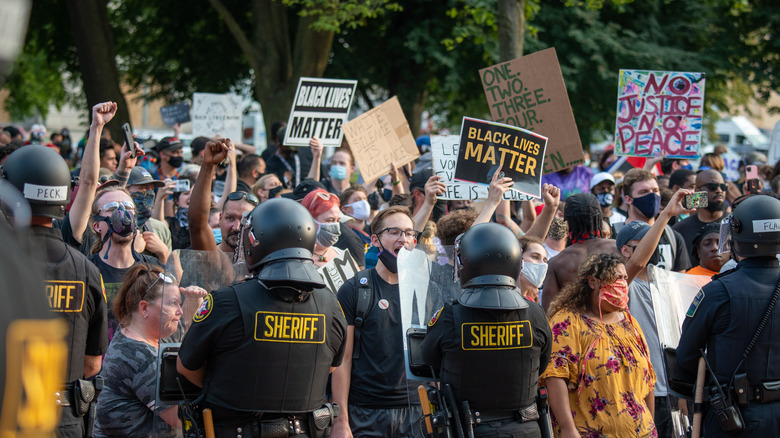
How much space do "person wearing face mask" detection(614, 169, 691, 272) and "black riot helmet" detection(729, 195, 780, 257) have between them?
1755mm

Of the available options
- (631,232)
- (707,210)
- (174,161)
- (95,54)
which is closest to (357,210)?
(631,232)

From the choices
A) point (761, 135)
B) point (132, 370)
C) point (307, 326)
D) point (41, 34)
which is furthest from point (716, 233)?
point (761, 135)

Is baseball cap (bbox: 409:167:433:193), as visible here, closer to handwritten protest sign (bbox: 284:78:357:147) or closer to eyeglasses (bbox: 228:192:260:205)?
handwritten protest sign (bbox: 284:78:357:147)

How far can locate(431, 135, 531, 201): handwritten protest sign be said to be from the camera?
7746mm

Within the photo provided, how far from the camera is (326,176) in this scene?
1055cm

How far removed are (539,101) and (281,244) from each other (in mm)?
4398

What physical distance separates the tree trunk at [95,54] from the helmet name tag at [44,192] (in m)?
12.0

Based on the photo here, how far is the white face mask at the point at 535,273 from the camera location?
5.70m

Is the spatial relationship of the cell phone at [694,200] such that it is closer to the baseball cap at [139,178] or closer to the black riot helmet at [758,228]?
the black riot helmet at [758,228]

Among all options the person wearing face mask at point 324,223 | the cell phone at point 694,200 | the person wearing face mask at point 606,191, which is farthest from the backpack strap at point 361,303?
the person wearing face mask at point 606,191

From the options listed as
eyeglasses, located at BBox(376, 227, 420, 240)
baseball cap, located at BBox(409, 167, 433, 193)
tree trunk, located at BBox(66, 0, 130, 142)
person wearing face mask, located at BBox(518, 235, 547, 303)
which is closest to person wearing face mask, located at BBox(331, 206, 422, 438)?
eyeglasses, located at BBox(376, 227, 420, 240)

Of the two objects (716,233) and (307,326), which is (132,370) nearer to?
(307,326)

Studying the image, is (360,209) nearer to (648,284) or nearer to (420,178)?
(420,178)

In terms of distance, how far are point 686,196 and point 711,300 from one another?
1.32 m
